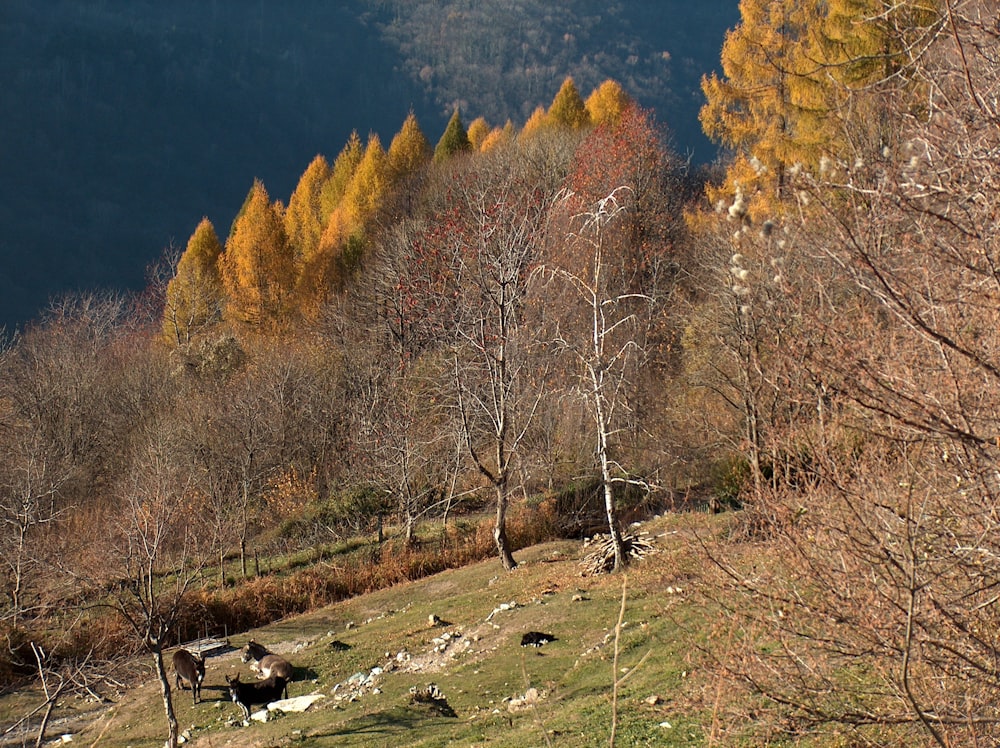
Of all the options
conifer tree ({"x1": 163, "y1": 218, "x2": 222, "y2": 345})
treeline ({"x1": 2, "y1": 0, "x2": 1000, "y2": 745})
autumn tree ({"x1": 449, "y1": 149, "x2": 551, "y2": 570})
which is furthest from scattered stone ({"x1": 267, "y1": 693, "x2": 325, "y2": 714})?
conifer tree ({"x1": 163, "y1": 218, "x2": 222, "y2": 345})

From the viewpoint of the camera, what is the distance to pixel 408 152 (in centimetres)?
5053

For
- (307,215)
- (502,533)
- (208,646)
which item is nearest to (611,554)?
(502,533)

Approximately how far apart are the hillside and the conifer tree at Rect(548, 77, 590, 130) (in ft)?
117

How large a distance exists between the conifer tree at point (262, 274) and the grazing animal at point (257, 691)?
3419 cm

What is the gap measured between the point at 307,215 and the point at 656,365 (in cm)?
3323

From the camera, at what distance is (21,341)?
4631 cm

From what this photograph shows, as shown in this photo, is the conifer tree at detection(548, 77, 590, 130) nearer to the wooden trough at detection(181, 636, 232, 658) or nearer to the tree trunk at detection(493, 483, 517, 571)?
the tree trunk at detection(493, 483, 517, 571)

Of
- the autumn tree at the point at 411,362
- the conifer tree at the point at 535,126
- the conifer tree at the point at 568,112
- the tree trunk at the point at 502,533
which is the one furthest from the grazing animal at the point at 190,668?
the conifer tree at the point at 568,112

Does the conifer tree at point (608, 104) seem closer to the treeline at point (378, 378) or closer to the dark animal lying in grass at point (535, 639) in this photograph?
the treeline at point (378, 378)

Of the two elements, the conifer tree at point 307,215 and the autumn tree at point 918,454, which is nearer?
the autumn tree at point 918,454

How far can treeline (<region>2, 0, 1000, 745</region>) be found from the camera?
5.00 meters

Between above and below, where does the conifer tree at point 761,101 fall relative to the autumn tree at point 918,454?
above

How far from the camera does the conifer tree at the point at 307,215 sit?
51719 millimetres

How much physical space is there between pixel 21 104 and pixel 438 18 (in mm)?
86341
